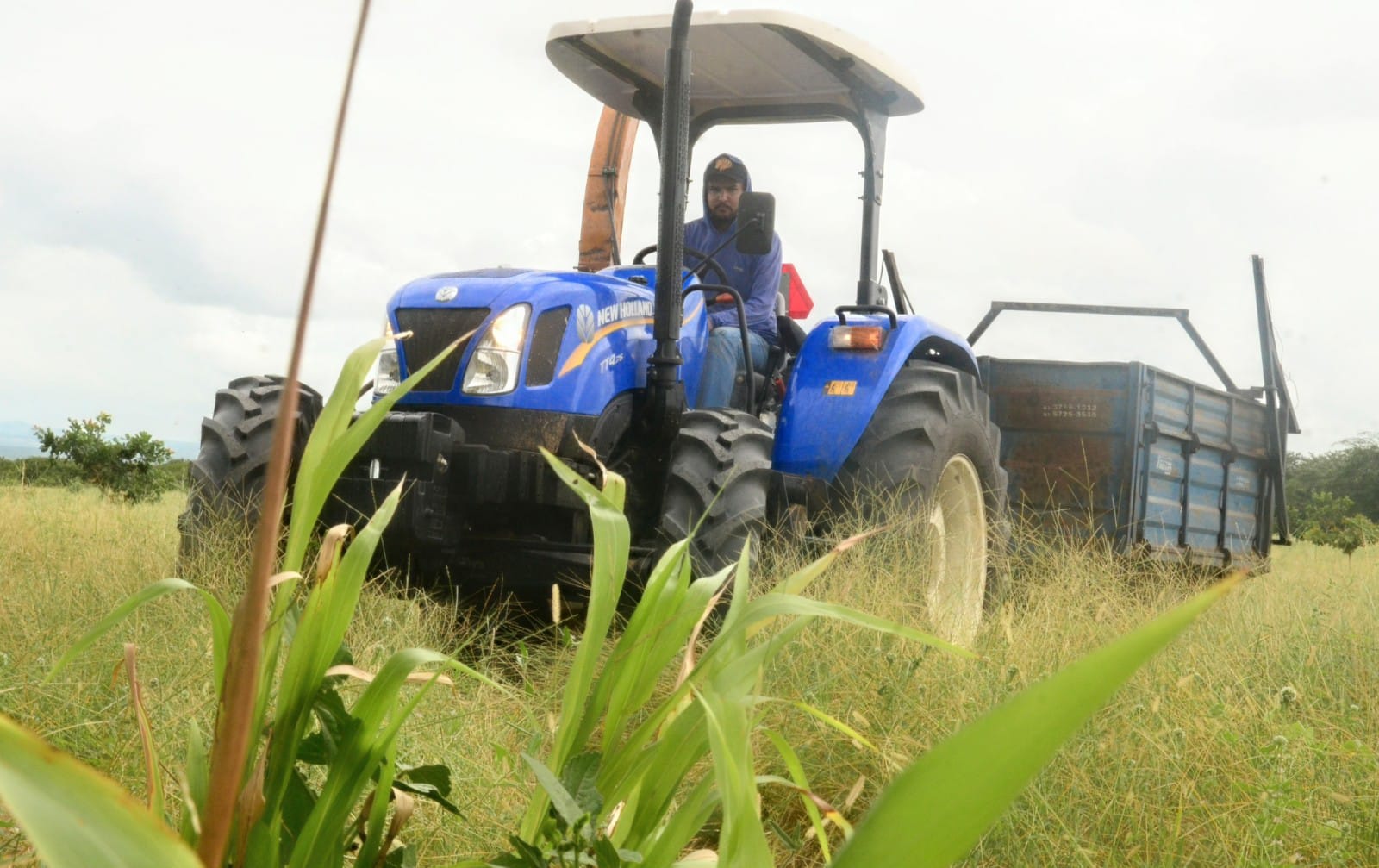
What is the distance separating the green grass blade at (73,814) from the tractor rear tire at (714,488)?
120 inches

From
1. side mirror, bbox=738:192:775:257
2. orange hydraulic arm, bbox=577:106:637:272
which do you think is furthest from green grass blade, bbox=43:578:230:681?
orange hydraulic arm, bbox=577:106:637:272

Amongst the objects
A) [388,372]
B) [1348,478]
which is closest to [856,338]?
[388,372]

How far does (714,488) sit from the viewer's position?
146 inches

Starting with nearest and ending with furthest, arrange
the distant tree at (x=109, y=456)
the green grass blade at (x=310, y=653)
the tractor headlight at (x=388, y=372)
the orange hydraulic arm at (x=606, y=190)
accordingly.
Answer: the green grass blade at (x=310, y=653), the tractor headlight at (x=388, y=372), the orange hydraulic arm at (x=606, y=190), the distant tree at (x=109, y=456)

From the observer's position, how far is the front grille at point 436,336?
4.01 meters

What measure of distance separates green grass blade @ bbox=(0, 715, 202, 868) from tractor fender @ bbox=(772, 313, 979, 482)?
3.79 metres

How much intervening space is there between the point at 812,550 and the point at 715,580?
2.76 m

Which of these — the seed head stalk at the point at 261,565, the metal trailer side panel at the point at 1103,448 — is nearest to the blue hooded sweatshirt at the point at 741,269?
the metal trailer side panel at the point at 1103,448

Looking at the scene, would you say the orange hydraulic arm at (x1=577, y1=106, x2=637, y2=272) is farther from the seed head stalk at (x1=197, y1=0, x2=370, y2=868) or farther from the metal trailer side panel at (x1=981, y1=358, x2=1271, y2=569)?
the seed head stalk at (x1=197, y1=0, x2=370, y2=868)

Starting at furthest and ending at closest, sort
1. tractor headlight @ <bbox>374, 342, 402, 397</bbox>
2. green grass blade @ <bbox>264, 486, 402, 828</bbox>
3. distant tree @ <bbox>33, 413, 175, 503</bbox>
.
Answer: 1. distant tree @ <bbox>33, 413, 175, 503</bbox>
2. tractor headlight @ <bbox>374, 342, 402, 397</bbox>
3. green grass blade @ <bbox>264, 486, 402, 828</bbox>

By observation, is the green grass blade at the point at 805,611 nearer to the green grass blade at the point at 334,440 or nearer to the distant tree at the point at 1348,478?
the green grass blade at the point at 334,440

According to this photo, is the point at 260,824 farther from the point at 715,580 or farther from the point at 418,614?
the point at 418,614

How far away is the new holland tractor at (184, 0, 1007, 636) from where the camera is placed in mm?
3719

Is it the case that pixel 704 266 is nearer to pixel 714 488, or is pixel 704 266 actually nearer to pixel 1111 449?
pixel 714 488
